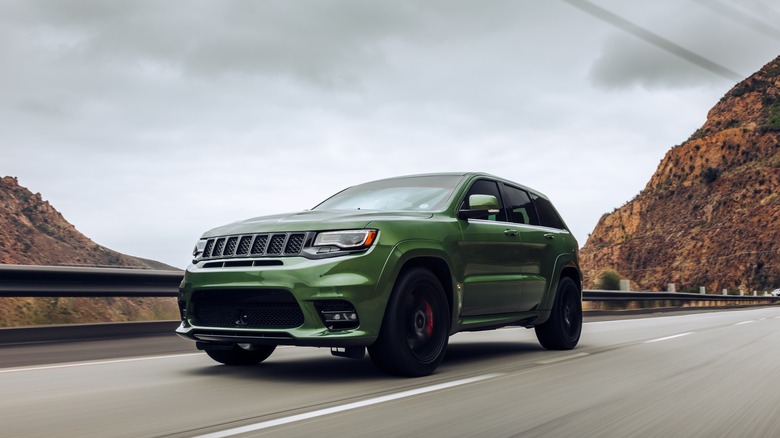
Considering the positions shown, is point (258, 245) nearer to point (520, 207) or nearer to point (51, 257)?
point (520, 207)

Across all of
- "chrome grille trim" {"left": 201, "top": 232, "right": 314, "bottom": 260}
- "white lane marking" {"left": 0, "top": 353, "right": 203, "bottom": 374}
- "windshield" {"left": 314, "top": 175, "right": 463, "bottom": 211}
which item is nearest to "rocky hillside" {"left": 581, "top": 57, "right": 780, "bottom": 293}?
"windshield" {"left": 314, "top": 175, "right": 463, "bottom": 211}

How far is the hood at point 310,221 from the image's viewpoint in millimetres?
6191

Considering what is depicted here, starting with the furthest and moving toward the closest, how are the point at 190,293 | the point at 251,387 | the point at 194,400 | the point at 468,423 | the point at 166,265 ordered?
the point at 166,265, the point at 190,293, the point at 251,387, the point at 194,400, the point at 468,423

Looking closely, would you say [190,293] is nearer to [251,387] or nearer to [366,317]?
[251,387]

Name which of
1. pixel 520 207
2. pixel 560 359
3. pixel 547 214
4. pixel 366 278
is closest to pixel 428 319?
pixel 366 278

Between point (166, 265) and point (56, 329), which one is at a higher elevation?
point (166, 265)

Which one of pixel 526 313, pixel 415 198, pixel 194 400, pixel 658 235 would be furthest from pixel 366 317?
pixel 658 235

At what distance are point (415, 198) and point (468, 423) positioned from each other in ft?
10.3

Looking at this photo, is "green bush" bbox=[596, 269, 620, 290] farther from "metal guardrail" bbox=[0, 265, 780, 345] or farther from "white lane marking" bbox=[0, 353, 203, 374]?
"white lane marking" bbox=[0, 353, 203, 374]

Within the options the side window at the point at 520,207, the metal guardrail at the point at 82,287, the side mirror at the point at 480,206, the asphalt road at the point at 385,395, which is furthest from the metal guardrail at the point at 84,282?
the side mirror at the point at 480,206

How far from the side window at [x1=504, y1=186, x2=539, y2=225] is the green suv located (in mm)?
495

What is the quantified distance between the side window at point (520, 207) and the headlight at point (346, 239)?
2.69m

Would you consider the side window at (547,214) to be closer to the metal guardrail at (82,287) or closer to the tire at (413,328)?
the tire at (413,328)

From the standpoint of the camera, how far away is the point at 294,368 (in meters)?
7.17
